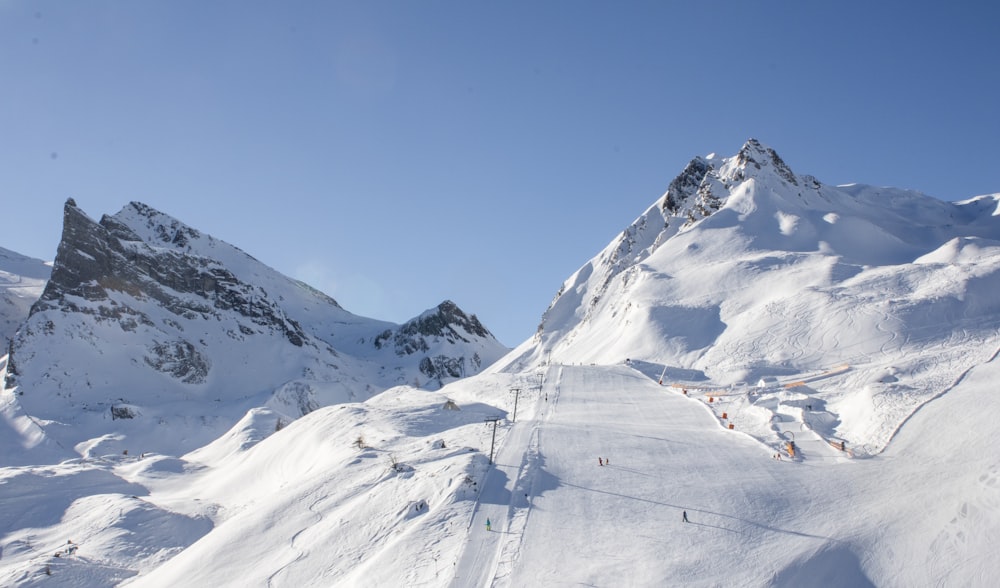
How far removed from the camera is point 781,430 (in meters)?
28.8

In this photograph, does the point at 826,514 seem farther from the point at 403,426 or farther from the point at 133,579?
the point at 133,579

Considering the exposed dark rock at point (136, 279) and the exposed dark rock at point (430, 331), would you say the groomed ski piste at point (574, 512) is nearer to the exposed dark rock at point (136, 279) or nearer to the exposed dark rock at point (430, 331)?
the exposed dark rock at point (136, 279)

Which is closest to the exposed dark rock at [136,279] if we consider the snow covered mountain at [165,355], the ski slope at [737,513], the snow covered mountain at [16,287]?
the snow covered mountain at [165,355]

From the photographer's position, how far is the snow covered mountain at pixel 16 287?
93000mm

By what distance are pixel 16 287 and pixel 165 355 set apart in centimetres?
4995

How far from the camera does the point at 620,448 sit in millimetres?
27375

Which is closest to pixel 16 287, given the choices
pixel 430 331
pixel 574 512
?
pixel 430 331

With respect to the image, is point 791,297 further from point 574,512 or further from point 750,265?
point 574,512

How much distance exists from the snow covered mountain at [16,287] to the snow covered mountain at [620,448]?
67.4 ft

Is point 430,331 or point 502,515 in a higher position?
point 430,331

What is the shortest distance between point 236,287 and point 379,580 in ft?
319

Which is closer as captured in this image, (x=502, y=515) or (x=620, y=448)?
(x=502, y=515)

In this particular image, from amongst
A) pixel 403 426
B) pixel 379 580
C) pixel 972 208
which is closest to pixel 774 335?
pixel 403 426

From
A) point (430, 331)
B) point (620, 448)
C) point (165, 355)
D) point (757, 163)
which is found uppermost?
point (757, 163)
